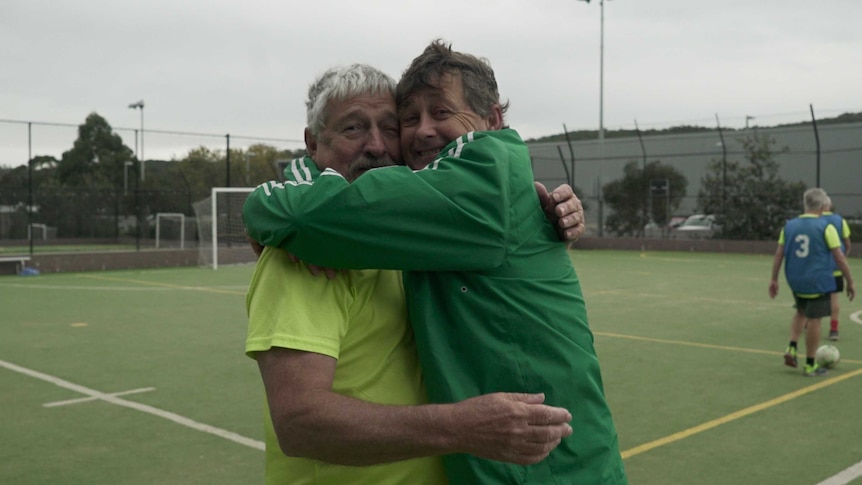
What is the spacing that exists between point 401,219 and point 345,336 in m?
0.33

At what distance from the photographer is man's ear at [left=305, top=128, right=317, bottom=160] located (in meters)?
2.35

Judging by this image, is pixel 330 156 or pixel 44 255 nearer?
pixel 330 156

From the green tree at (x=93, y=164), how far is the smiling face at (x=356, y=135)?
87.2 feet

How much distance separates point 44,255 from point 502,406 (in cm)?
2359

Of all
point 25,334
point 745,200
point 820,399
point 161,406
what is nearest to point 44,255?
point 25,334

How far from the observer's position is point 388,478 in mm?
2061

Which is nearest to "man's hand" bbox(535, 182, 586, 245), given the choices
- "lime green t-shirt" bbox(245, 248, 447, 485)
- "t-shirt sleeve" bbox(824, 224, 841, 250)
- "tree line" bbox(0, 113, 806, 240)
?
"lime green t-shirt" bbox(245, 248, 447, 485)

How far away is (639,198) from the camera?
33562mm

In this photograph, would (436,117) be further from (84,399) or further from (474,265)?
(84,399)

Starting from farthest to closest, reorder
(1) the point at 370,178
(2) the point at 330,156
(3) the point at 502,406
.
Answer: (2) the point at 330,156 < (1) the point at 370,178 < (3) the point at 502,406

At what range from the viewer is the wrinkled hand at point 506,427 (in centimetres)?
176

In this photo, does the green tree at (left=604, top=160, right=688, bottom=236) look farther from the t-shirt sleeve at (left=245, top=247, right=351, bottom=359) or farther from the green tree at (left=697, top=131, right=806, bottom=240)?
the t-shirt sleeve at (left=245, top=247, right=351, bottom=359)

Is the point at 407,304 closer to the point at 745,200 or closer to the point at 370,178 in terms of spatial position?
the point at 370,178

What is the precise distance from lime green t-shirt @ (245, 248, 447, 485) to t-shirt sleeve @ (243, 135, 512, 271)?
91 millimetres
